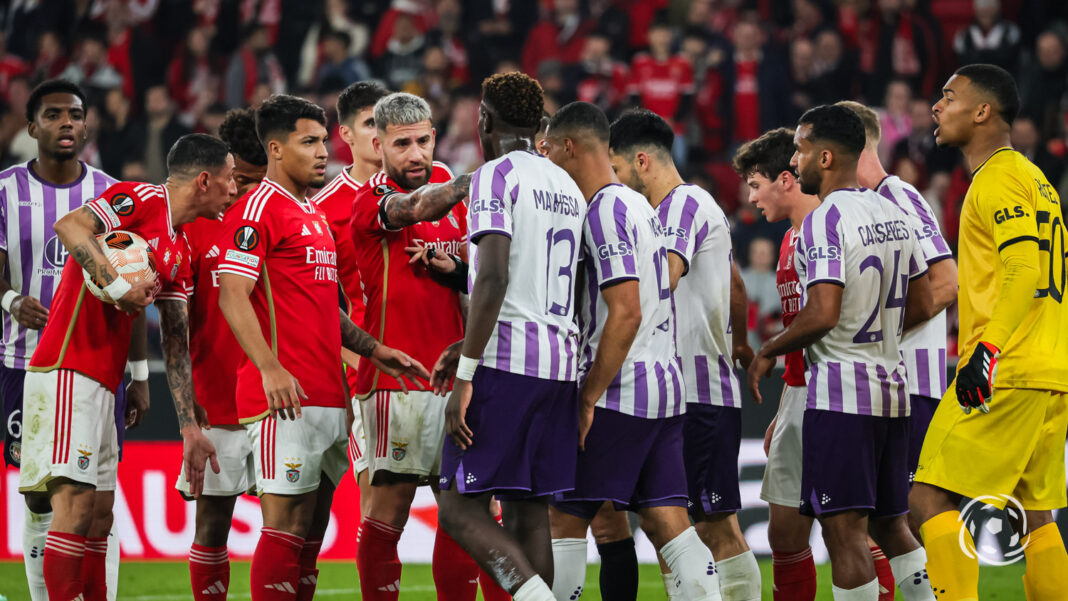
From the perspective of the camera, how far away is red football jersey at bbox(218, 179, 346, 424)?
5.48 metres

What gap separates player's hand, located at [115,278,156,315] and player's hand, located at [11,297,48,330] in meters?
0.97

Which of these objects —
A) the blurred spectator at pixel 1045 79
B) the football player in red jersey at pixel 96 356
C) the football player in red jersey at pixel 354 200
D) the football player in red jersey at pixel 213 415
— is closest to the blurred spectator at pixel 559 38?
the blurred spectator at pixel 1045 79

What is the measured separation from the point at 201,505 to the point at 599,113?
112 inches

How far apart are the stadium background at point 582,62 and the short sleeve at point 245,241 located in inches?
275

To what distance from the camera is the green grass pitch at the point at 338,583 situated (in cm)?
788

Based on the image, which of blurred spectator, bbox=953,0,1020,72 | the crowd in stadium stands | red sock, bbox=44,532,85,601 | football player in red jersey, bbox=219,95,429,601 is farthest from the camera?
blurred spectator, bbox=953,0,1020,72

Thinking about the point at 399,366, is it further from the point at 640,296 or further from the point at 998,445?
the point at 998,445

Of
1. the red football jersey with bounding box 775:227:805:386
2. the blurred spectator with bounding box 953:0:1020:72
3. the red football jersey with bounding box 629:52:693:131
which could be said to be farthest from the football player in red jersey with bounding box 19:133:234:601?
the blurred spectator with bounding box 953:0:1020:72

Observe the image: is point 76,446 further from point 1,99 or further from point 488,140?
point 1,99

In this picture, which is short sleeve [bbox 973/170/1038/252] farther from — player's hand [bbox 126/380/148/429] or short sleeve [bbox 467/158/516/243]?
player's hand [bbox 126/380/148/429]

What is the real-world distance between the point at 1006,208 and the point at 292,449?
11.0 ft

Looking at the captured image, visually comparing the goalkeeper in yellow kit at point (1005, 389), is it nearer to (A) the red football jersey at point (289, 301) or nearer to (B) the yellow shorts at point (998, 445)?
(B) the yellow shorts at point (998, 445)

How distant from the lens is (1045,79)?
527 inches

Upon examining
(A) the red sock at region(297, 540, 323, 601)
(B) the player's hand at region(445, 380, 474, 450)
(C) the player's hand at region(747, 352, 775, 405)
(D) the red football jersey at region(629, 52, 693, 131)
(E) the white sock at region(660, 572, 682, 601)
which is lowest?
(E) the white sock at region(660, 572, 682, 601)
